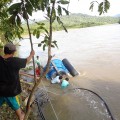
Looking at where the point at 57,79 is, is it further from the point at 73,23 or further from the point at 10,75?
the point at 73,23

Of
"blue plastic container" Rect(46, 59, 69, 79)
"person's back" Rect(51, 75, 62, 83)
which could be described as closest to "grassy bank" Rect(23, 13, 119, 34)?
"blue plastic container" Rect(46, 59, 69, 79)

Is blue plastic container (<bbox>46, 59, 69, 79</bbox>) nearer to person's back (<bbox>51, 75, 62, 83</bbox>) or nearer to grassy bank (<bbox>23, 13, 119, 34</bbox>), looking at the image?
person's back (<bbox>51, 75, 62, 83</bbox>)

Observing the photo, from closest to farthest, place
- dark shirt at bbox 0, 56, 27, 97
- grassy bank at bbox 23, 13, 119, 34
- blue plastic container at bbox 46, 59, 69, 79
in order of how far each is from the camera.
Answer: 1. grassy bank at bbox 23, 13, 119, 34
2. dark shirt at bbox 0, 56, 27, 97
3. blue plastic container at bbox 46, 59, 69, 79

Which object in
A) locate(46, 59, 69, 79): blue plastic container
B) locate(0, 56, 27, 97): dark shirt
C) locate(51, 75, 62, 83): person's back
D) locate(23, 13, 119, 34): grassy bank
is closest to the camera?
locate(23, 13, 119, 34): grassy bank

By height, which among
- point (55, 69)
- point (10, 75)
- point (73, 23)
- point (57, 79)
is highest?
point (10, 75)

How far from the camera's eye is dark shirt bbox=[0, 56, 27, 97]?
11.4 feet

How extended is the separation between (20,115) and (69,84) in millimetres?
8461

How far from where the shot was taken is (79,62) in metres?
18.6

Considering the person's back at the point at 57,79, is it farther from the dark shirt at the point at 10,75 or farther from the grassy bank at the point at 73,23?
the dark shirt at the point at 10,75

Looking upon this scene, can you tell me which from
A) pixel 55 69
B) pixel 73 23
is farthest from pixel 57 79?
pixel 73 23

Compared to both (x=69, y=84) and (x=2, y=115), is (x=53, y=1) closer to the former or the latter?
(x=2, y=115)

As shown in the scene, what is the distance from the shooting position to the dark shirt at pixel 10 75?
346 centimetres

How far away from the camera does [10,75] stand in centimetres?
358

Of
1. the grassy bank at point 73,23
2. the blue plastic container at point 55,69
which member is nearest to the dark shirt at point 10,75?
the grassy bank at point 73,23
